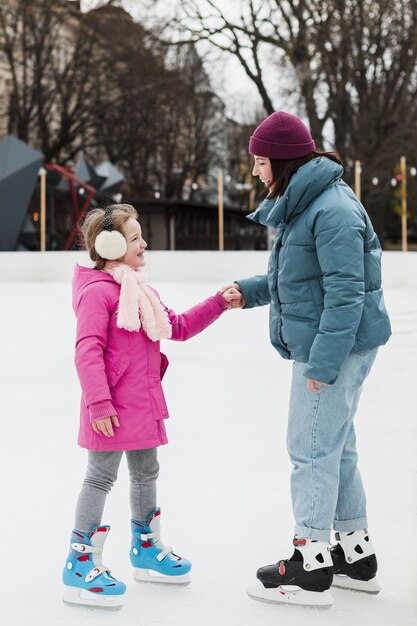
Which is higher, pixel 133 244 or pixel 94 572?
pixel 133 244

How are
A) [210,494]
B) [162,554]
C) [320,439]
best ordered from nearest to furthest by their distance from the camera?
[320,439], [162,554], [210,494]

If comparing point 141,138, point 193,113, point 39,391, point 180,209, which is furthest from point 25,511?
point 193,113

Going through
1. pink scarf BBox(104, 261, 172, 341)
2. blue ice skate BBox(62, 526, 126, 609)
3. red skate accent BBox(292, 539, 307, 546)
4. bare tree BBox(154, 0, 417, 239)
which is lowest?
blue ice skate BBox(62, 526, 126, 609)

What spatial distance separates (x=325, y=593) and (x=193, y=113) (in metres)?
37.0

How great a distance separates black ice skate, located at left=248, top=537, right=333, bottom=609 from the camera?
2.61 m

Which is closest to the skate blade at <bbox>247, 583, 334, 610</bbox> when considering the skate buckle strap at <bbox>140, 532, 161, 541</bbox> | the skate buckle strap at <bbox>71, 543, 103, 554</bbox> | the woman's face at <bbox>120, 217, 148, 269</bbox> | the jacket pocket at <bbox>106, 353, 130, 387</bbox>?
the skate buckle strap at <bbox>140, 532, 161, 541</bbox>

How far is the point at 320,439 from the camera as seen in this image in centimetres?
260

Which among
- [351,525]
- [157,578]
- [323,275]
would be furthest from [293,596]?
[323,275]

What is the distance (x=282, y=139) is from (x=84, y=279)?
0.69 meters

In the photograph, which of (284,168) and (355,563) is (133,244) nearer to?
(284,168)

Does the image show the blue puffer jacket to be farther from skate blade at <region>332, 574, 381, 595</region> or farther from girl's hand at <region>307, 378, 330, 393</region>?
skate blade at <region>332, 574, 381, 595</region>

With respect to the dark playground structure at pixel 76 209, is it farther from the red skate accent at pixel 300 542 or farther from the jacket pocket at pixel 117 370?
the red skate accent at pixel 300 542

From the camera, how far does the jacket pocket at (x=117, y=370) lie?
265 cm

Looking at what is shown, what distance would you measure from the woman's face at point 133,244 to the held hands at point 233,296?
1.09 feet
